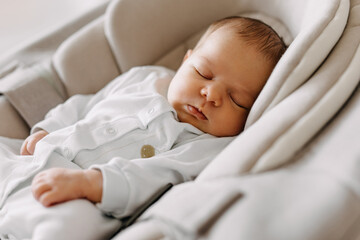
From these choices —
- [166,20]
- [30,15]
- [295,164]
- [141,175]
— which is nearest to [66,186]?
[141,175]

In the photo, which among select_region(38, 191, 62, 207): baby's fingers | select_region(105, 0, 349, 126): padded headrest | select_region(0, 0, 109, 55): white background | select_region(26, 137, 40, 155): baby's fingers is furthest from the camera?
select_region(0, 0, 109, 55): white background

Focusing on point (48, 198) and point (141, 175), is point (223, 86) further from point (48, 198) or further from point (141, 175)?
point (48, 198)

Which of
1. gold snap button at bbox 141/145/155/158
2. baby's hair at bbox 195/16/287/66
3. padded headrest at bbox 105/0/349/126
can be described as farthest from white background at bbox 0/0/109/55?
gold snap button at bbox 141/145/155/158

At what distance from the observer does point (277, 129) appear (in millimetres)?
651

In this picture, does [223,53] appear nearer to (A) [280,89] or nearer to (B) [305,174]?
(A) [280,89]

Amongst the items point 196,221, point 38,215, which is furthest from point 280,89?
point 38,215

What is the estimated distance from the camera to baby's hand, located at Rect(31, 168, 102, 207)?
30.3 inches

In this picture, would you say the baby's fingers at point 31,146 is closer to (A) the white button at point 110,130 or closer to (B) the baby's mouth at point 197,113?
(A) the white button at point 110,130

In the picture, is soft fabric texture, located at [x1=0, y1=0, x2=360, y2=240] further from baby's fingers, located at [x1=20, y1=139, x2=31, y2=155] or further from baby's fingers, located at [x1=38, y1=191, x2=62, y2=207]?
baby's fingers, located at [x1=20, y1=139, x2=31, y2=155]

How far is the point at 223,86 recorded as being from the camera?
98 cm

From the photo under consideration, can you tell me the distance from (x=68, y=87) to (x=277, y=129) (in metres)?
0.82

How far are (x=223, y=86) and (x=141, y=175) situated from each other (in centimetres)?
32

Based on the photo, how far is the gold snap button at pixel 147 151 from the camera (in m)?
0.95

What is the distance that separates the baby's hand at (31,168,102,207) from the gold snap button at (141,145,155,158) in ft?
0.52
